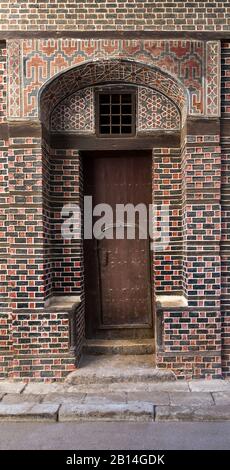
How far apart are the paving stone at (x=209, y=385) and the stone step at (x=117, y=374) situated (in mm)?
279

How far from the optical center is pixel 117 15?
203 inches

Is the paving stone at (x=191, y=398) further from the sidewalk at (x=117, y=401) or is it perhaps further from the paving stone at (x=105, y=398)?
the paving stone at (x=105, y=398)

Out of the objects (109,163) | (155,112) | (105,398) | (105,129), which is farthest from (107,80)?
(105,398)

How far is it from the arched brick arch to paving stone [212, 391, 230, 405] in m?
3.50

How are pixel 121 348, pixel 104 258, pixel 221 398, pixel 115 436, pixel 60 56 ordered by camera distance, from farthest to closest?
pixel 104 258, pixel 121 348, pixel 60 56, pixel 221 398, pixel 115 436

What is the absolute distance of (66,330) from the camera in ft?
17.0

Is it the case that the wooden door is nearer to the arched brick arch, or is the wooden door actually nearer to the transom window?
the transom window

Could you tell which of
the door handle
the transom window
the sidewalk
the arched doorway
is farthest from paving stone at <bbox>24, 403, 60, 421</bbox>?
the transom window

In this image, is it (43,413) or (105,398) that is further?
(105,398)

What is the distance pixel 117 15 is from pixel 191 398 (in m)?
4.75

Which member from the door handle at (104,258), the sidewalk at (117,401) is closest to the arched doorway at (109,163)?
the door handle at (104,258)

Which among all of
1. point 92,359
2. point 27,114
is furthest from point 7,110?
point 92,359

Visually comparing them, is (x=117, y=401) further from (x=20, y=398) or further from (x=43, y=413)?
(x=20, y=398)

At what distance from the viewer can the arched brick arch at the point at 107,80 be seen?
5.17m
